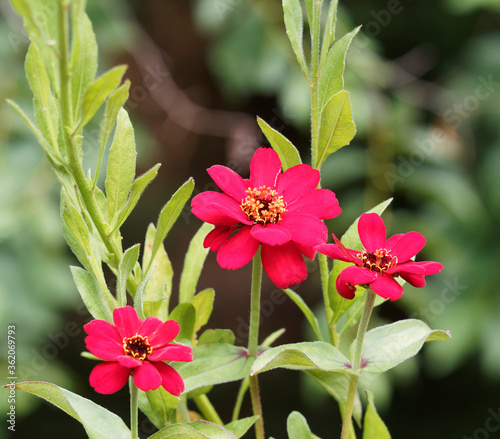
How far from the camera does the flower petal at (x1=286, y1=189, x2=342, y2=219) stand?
383 mm

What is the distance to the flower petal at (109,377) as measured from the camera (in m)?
0.34

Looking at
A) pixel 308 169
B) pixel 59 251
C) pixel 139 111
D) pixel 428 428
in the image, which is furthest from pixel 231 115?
pixel 308 169

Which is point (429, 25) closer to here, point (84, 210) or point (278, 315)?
point (278, 315)

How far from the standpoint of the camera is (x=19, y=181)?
1.27 m

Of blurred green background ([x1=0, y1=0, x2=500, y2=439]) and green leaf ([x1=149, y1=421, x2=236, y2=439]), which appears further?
blurred green background ([x1=0, y1=0, x2=500, y2=439])

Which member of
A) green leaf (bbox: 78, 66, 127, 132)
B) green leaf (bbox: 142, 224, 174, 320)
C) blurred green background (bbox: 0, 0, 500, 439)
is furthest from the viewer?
blurred green background (bbox: 0, 0, 500, 439)

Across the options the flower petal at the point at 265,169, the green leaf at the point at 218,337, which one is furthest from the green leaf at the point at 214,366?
the flower petal at the point at 265,169

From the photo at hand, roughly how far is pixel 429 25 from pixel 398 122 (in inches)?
18.5

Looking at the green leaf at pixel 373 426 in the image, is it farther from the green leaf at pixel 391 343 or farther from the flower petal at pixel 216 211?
the flower petal at pixel 216 211

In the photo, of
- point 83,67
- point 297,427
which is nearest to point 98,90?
point 83,67

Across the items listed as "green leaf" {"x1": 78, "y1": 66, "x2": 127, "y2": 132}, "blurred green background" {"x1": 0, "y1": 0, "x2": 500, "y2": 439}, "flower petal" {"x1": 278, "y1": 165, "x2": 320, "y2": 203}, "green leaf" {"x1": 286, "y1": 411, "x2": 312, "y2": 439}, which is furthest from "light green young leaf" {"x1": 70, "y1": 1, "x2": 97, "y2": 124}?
"blurred green background" {"x1": 0, "y1": 0, "x2": 500, "y2": 439}

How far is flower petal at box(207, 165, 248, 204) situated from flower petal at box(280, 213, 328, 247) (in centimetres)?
4

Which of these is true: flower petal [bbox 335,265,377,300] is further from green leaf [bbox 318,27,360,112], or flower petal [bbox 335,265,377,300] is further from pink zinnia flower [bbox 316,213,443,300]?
green leaf [bbox 318,27,360,112]

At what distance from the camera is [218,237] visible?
0.39 metres
